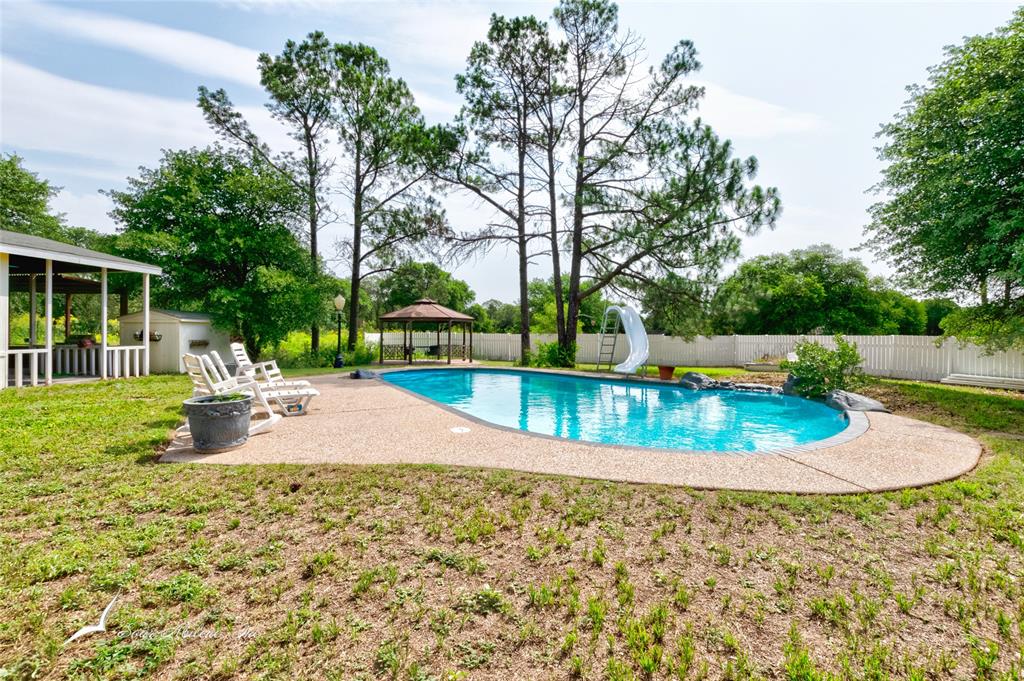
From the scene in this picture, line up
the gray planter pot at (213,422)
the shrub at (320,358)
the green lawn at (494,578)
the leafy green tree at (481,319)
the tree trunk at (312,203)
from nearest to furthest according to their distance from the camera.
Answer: the green lawn at (494,578)
the gray planter pot at (213,422)
the shrub at (320,358)
the tree trunk at (312,203)
the leafy green tree at (481,319)

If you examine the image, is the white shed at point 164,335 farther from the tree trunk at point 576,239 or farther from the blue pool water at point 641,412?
the tree trunk at point 576,239

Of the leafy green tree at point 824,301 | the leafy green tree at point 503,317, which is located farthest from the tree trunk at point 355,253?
the leafy green tree at point 824,301

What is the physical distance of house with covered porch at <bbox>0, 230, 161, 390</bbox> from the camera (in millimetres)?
8547

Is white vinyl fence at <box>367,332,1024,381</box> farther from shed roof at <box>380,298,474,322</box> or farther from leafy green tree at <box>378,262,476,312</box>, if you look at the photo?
shed roof at <box>380,298,474,322</box>

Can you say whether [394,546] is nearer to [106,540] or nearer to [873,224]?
[106,540]

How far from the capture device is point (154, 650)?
1.83m

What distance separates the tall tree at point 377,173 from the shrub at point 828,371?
41.1 ft

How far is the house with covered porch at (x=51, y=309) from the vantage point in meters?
8.55

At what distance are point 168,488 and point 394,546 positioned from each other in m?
2.16

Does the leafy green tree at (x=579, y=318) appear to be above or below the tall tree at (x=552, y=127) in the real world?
below

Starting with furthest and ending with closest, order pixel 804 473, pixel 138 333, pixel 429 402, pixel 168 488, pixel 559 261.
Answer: pixel 559 261, pixel 138 333, pixel 429 402, pixel 804 473, pixel 168 488

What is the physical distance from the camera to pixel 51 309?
30.0 feet

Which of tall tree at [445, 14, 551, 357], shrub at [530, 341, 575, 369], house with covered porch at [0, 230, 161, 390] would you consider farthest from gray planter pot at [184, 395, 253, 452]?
tall tree at [445, 14, 551, 357]

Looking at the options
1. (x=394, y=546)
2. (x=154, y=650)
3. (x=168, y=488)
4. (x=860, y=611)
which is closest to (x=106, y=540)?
(x=168, y=488)
